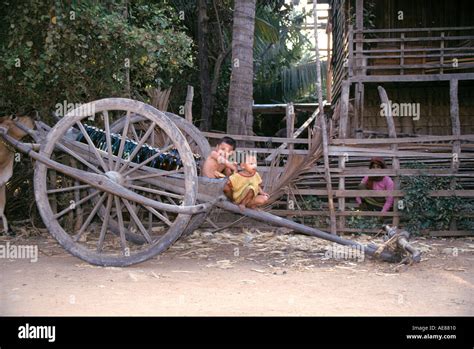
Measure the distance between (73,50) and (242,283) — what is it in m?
4.03

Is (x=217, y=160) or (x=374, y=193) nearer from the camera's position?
(x=217, y=160)

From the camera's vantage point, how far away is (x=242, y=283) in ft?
18.9

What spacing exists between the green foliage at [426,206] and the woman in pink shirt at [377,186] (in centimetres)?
25

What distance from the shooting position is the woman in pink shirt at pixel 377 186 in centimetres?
888

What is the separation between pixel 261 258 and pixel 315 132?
2252 mm

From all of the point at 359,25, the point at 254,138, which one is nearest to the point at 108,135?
the point at 254,138

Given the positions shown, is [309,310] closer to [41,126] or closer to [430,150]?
[41,126]

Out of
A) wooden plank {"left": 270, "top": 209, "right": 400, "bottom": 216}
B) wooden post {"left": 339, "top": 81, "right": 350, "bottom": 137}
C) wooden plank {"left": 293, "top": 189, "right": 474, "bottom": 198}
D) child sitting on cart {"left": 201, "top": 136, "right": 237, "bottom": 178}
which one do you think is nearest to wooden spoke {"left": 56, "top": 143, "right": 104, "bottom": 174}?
child sitting on cart {"left": 201, "top": 136, "right": 237, "bottom": 178}

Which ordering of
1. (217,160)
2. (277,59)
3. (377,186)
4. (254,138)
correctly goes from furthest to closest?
(277,59) < (377,186) < (254,138) < (217,160)

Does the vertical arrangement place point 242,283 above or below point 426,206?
below

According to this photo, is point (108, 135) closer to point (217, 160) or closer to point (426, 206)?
point (217, 160)

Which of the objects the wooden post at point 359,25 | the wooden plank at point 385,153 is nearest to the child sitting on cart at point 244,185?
the wooden plank at point 385,153

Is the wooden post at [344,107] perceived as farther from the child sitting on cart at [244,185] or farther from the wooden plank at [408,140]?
the child sitting on cart at [244,185]

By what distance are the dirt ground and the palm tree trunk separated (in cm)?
293
